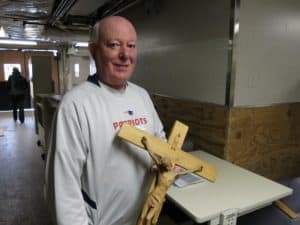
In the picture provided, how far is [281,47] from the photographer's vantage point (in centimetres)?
215

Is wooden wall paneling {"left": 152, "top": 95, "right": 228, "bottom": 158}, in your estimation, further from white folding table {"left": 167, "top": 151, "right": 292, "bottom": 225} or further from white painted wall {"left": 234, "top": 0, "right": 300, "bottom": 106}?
white folding table {"left": 167, "top": 151, "right": 292, "bottom": 225}

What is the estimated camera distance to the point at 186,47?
2402 mm

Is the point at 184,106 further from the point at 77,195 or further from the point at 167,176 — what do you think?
the point at 77,195

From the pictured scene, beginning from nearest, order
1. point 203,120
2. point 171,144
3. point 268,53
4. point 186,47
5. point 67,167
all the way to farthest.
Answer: point 67,167 < point 171,144 < point 268,53 < point 203,120 < point 186,47

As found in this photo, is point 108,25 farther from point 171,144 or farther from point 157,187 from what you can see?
point 157,187

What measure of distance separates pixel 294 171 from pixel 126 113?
81.2 inches

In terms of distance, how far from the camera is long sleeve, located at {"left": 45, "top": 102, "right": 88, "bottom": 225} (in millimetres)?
997

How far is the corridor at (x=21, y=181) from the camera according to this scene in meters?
2.44

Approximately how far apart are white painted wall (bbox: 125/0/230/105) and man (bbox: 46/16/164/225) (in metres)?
1.09

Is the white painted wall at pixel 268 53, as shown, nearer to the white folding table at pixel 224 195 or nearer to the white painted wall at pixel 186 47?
the white painted wall at pixel 186 47

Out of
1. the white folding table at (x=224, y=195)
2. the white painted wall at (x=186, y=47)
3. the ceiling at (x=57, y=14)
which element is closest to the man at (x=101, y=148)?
the white folding table at (x=224, y=195)

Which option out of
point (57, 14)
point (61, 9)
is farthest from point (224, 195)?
point (57, 14)

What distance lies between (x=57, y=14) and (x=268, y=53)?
3019 millimetres

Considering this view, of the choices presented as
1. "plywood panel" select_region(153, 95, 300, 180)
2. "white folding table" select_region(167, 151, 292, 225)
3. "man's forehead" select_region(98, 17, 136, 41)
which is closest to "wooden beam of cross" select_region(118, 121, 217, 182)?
"white folding table" select_region(167, 151, 292, 225)
